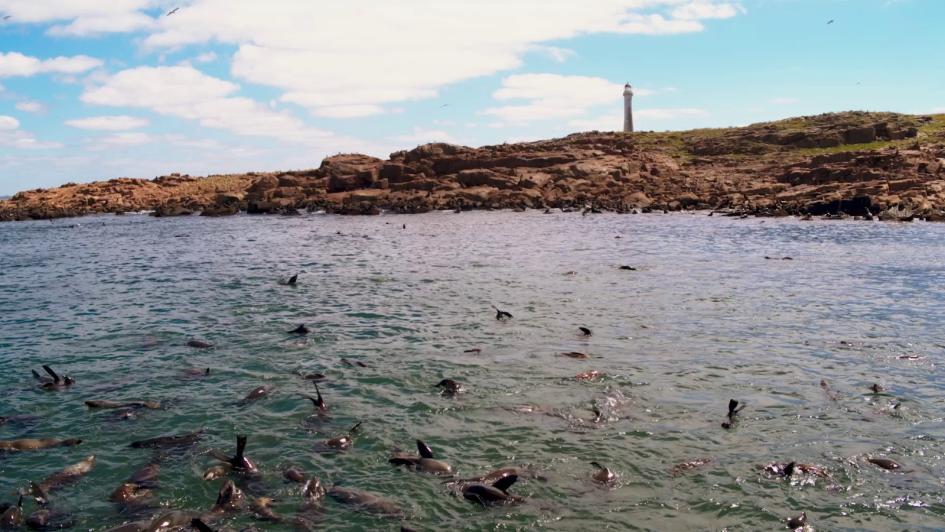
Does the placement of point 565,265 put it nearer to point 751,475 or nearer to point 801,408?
point 801,408

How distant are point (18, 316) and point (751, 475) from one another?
2200cm

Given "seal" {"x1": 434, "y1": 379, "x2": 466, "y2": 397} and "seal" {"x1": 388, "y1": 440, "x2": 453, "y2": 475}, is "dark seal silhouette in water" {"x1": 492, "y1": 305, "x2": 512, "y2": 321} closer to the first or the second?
"seal" {"x1": 434, "y1": 379, "x2": 466, "y2": 397}

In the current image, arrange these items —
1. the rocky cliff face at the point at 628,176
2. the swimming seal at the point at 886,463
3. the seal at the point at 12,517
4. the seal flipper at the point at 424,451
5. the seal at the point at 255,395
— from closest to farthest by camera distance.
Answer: the seal at the point at 12,517, the swimming seal at the point at 886,463, the seal flipper at the point at 424,451, the seal at the point at 255,395, the rocky cliff face at the point at 628,176

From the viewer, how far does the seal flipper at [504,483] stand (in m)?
8.90

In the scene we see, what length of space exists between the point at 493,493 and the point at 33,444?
305 inches

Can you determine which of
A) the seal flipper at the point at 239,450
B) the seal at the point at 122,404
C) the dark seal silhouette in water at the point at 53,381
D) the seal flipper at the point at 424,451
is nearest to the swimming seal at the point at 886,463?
the seal flipper at the point at 424,451

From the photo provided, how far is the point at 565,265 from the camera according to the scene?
29219mm

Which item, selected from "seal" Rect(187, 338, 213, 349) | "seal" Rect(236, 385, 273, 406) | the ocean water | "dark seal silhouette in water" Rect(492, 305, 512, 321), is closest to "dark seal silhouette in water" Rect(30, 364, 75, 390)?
the ocean water

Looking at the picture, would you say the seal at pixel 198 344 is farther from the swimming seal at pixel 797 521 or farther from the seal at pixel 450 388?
the swimming seal at pixel 797 521

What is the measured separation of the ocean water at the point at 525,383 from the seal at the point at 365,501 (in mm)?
146

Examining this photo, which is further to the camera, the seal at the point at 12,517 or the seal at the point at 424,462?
the seal at the point at 424,462

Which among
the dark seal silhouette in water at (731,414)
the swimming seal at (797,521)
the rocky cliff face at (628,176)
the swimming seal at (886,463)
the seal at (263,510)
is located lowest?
the swimming seal at (797,521)

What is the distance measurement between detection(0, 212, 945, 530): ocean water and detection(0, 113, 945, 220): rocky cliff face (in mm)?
27999

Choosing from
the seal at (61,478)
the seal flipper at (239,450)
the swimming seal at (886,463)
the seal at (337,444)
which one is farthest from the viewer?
the seal at (337,444)
